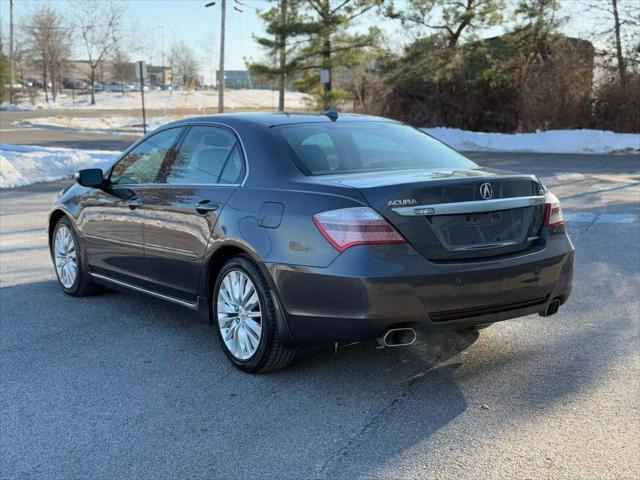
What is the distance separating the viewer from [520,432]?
11.7ft

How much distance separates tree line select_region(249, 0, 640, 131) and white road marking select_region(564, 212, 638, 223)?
1763cm

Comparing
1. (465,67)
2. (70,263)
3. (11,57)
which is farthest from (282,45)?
(11,57)

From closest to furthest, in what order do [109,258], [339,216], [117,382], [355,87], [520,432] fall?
[520,432], [339,216], [117,382], [109,258], [355,87]

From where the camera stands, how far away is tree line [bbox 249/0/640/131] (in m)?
27.5

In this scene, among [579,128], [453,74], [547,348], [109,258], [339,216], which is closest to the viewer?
[339,216]

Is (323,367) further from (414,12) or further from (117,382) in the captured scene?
(414,12)

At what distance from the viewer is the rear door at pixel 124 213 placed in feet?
17.7

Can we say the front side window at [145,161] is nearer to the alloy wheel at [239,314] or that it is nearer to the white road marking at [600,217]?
the alloy wheel at [239,314]

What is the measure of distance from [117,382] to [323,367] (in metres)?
1.25

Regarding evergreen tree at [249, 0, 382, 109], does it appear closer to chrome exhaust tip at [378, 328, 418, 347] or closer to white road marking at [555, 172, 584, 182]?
white road marking at [555, 172, 584, 182]

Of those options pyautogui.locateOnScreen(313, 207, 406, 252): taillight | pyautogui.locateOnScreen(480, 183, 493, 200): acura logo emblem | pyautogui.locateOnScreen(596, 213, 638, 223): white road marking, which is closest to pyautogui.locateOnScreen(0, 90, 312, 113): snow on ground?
pyautogui.locateOnScreen(596, 213, 638, 223): white road marking

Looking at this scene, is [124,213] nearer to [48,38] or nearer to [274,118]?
[274,118]

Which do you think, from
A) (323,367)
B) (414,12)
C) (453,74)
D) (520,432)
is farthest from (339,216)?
(414,12)

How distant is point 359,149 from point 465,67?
26.8m
